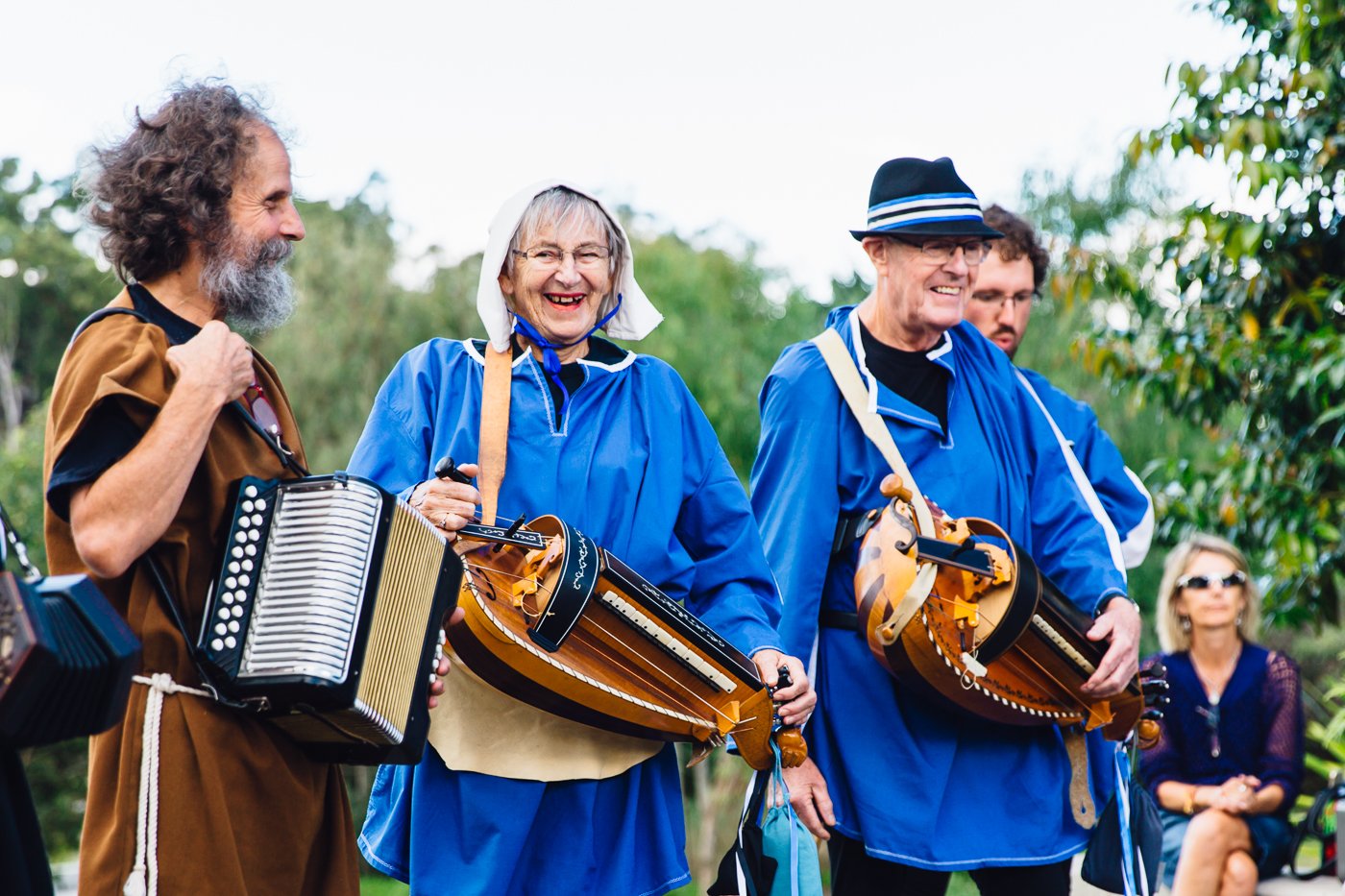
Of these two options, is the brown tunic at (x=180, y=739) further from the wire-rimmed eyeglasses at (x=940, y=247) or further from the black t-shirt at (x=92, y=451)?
the wire-rimmed eyeglasses at (x=940, y=247)

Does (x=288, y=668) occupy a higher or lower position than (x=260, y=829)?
higher

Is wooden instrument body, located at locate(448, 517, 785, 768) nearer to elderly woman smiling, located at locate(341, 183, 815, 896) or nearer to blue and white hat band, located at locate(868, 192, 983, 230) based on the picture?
elderly woman smiling, located at locate(341, 183, 815, 896)

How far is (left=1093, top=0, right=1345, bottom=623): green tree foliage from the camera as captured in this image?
602 centimetres

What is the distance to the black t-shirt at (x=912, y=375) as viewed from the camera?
13.7ft

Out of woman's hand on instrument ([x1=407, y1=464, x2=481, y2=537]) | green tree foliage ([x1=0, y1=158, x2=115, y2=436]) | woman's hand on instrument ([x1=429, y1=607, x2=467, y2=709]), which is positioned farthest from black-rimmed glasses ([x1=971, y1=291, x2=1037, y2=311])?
green tree foliage ([x1=0, y1=158, x2=115, y2=436])

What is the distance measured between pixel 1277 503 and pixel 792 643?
11.0 ft

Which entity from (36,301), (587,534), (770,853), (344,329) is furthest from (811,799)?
(36,301)

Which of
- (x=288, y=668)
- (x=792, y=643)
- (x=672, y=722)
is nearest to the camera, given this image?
(x=288, y=668)

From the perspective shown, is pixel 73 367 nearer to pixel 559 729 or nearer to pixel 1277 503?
pixel 559 729

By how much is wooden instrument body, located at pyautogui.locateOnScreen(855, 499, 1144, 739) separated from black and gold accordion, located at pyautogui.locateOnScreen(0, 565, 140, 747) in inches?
75.3

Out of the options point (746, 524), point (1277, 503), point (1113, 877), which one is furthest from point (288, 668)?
point (1277, 503)

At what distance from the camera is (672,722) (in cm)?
333

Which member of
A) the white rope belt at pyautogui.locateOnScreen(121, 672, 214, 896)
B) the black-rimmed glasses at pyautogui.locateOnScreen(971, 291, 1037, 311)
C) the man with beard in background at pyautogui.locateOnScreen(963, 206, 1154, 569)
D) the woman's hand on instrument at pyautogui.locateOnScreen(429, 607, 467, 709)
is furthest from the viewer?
the black-rimmed glasses at pyautogui.locateOnScreen(971, 291, 1037, 311)

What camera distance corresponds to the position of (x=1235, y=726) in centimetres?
650
